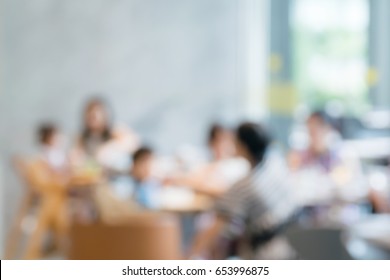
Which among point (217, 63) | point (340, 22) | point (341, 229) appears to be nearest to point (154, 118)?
point (217, 63)

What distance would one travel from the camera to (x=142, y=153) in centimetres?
454

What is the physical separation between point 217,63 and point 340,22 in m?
1.09

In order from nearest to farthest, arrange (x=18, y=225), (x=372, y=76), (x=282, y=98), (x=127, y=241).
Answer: (x=127, y=241) < (x=18, y=225) < (x=372, y=76) < (x=282, y=98)

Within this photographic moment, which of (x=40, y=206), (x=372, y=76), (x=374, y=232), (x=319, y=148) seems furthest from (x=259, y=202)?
(x=372, y=76)

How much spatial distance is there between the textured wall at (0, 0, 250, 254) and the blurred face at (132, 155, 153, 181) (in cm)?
199

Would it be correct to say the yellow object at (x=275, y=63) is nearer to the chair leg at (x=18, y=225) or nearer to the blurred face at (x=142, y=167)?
the chair leg at (x=18, y=225)

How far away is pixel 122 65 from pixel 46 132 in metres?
0.99

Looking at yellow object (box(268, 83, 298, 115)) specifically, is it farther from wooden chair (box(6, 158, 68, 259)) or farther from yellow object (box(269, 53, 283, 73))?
wooden chair (box(6, 158, 68, 259))

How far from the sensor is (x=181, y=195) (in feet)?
15.3

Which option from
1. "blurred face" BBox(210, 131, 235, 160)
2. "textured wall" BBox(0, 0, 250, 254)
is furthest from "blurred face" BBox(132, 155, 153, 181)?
"textured wall" BBox(0, 0, 250, 254)

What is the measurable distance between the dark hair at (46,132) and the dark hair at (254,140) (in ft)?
7.93

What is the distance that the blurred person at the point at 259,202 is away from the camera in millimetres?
3783

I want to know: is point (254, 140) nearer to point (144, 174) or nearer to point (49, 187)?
point (144, 174)

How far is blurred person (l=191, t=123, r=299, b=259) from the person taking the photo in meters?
3.78
